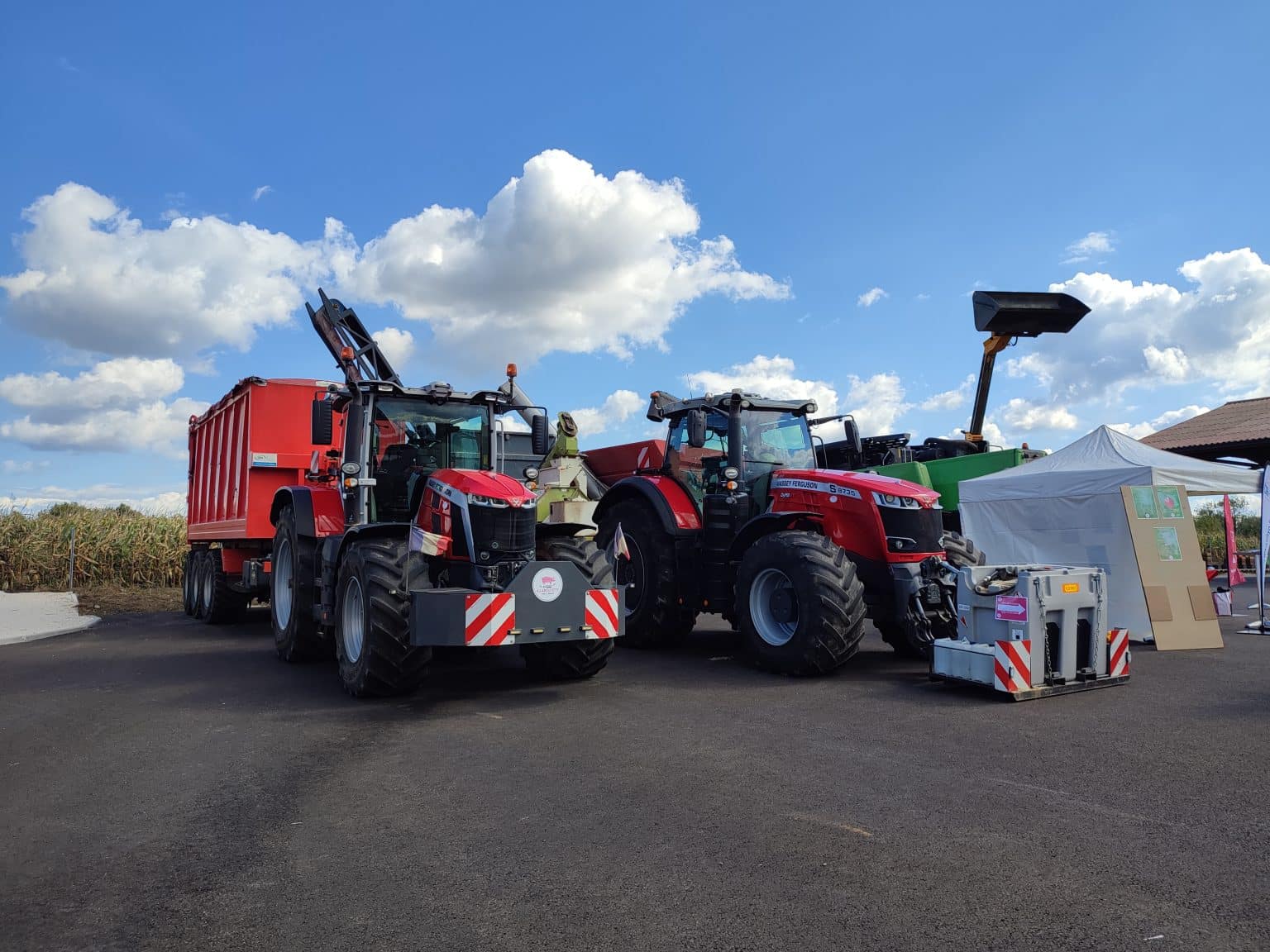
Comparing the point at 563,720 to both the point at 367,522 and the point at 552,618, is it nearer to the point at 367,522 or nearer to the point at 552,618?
the point at 552,618

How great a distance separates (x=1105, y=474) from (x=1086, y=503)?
1.46 ft

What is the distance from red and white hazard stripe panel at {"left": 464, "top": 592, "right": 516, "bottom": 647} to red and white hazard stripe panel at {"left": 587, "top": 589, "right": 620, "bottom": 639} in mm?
648

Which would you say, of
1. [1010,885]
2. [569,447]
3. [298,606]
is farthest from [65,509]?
[1010,885]

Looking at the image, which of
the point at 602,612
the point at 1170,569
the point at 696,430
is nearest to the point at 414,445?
the point at 602,612

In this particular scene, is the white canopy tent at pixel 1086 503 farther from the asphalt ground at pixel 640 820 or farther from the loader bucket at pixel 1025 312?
the loader bucket at pixel 1025 312

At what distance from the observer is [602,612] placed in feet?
22.0

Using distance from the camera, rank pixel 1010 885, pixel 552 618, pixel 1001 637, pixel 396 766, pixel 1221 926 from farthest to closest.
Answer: pixel 1001 637 < pixel 552 618 < pixel 396 766 < pixel 1010 885 < pixel 1221 926

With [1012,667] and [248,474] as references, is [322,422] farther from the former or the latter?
[1012,667]

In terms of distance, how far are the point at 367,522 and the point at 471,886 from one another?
473cm

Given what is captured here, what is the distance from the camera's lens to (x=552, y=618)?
6418 mm

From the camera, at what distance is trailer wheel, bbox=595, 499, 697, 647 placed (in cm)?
916

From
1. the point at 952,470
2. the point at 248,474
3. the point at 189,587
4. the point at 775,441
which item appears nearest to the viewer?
the point at 775,441

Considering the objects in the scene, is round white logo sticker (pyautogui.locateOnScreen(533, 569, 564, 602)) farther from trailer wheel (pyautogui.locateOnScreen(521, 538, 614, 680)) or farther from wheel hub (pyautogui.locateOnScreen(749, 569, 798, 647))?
wheel hub (pyautogui.locateOnScreen(749, 569, 798, 647))

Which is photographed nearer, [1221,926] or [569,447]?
[1221,926]
